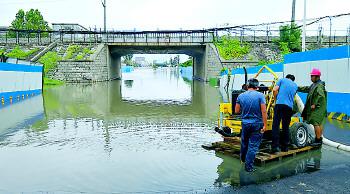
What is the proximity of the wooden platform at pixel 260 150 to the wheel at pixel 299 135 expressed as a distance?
134mm

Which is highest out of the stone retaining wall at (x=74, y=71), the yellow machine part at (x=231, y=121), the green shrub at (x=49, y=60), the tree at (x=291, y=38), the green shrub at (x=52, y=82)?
the tree at (x=291, y=38)

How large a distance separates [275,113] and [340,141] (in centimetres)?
277

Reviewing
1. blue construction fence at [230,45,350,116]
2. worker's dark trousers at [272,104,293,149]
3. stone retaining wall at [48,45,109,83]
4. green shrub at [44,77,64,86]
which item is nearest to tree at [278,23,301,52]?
stone retaining wall at [48,45,109,83]

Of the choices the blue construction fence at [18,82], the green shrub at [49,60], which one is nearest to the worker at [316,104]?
the blue construction fence at [18,82]

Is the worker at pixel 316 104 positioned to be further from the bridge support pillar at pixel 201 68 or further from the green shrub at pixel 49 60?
the bridge support pillar at pixel 201 68

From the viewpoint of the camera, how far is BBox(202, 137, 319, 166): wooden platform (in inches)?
275

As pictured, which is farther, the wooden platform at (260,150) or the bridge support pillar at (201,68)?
the bridge support pillar at (201,68)

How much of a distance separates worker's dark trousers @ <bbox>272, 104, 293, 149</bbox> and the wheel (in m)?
→ 0.28

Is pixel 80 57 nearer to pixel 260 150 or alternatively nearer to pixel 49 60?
pixel 49 60

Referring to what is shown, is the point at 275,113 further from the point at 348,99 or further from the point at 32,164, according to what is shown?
the point at 348,99

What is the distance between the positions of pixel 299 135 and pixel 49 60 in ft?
125

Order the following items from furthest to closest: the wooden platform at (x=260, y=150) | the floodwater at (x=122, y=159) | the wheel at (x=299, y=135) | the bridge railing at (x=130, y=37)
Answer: the bridge railing at (x=130, y=37)
the wheel at (x=299, y=135)
the wooden platform at (x=260, y=150)
the floodwater at (x=122, y=159)

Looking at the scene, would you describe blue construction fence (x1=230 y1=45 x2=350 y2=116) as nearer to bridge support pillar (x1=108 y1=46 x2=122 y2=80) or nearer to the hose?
the hose

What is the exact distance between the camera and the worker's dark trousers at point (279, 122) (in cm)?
737
